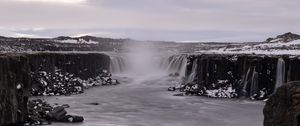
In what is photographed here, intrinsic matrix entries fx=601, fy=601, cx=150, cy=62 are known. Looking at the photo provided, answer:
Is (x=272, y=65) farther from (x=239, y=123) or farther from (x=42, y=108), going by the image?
(x=42, y=108)

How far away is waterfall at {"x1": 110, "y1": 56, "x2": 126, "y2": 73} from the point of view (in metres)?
74.2

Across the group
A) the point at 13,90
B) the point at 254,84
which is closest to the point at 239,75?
the point at 254,84

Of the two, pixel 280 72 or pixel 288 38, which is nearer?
pixel 280 72

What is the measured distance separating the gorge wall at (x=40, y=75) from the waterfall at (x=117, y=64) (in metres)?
2.01

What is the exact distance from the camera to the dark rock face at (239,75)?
48.9 metres

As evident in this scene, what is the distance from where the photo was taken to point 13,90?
29.3 metres

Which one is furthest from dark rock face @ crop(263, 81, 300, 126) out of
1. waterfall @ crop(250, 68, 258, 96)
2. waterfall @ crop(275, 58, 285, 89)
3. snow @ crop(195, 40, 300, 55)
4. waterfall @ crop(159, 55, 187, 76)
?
waterfall @ crop(159, 55, 187, 76)

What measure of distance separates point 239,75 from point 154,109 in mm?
14539

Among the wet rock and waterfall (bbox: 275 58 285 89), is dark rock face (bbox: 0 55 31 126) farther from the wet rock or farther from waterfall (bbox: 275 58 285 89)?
waterfall (bbox: 275 58 285 89)

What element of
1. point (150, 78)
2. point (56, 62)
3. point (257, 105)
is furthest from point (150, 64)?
point (257, 105)

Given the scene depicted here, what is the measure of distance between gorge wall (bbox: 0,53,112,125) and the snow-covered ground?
8.06ft

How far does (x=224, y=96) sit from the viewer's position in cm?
4981

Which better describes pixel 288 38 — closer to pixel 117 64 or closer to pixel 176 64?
pixel 176 64

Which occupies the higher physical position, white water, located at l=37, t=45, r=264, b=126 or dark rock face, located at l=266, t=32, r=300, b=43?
dark rock face, located at l=266, t=32, r=300, b=43
